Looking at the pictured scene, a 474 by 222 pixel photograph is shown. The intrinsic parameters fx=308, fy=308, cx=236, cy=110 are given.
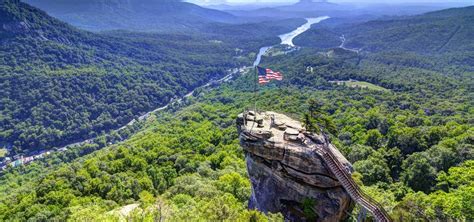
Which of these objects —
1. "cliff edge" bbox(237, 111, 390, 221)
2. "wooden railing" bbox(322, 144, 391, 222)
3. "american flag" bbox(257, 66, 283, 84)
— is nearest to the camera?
"wooden railing" bbox(322, 144, 391, 222)

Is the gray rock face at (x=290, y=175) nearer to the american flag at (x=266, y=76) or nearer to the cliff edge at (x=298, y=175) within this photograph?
the cliff edge at (x=298, y=175)

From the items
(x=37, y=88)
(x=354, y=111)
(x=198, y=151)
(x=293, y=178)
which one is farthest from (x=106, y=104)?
(x=293, y=178)

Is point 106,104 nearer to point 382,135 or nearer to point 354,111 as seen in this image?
point 354,111

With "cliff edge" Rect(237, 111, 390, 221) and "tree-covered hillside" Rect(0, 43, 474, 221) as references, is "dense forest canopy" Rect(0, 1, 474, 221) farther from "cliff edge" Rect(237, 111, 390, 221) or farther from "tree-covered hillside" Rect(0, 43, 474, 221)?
"cliff edge" Rect(237, 111, 390, 221)

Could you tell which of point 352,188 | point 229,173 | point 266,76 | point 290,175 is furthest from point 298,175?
point 229,173

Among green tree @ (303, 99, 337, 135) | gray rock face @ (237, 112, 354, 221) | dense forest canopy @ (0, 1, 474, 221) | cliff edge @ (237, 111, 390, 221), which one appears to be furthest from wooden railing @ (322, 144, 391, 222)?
green tree @ (303, 99, 337, 135)

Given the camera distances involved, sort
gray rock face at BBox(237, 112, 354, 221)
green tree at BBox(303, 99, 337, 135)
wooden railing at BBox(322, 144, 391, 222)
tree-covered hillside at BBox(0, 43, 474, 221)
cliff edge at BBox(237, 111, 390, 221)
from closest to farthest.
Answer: wooden railing at BBox(322, 144, 391, 222)
cliff edge at BBox(237, 111, 390, 221)
gray rock face at BBox(237, 112, 354, 221)
tree-covered hillside at BBox(0, 43, 474, 221)
green tree at BBox(303, 99, 337, 135)

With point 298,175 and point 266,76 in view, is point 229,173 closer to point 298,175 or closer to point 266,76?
point 266,76

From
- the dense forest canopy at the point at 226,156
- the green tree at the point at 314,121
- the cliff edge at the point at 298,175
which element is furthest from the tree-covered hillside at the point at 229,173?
the green tree at the point at 314,121
